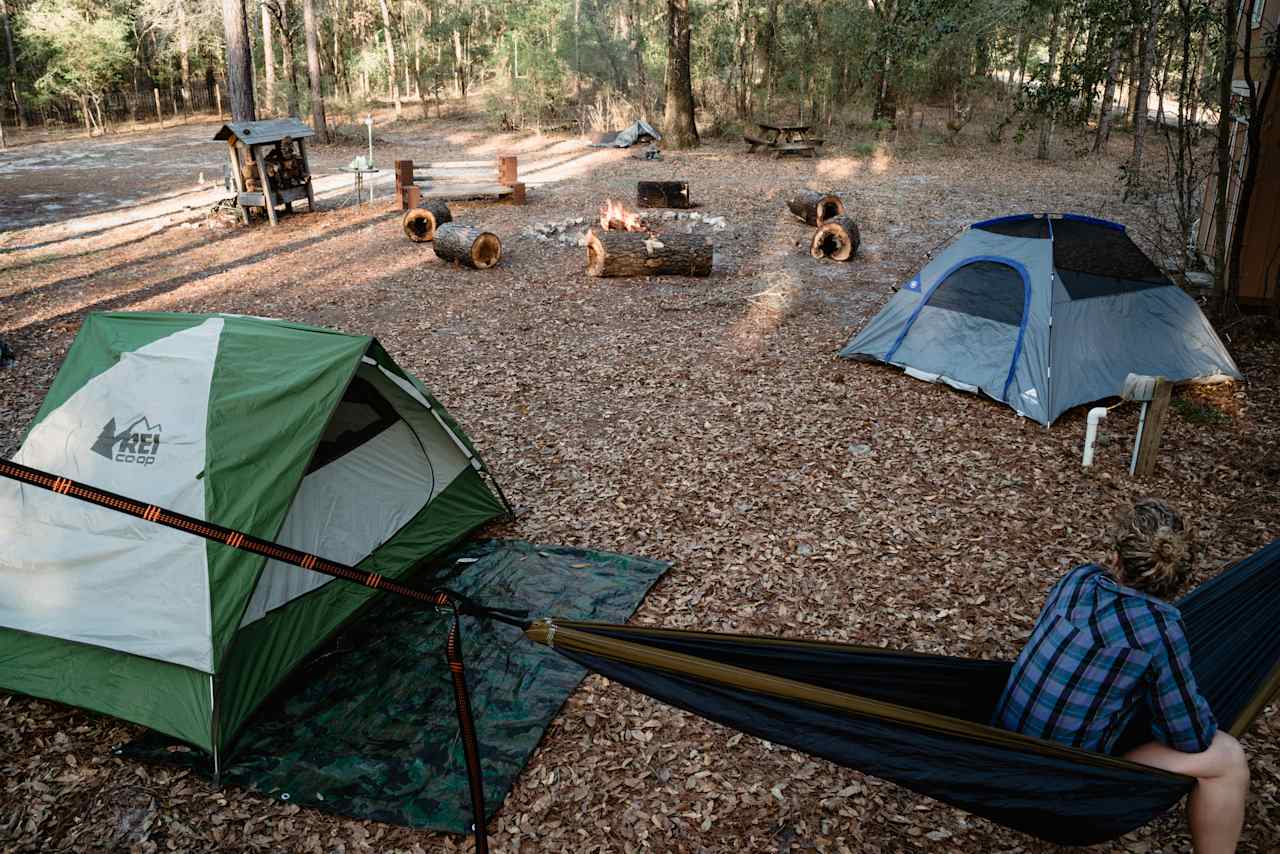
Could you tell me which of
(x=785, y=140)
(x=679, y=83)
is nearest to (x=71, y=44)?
(x=679, y=83)

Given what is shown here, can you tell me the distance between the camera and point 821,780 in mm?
3301

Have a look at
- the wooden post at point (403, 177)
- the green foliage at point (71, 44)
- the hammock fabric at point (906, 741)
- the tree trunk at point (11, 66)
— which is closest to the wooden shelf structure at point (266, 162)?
the wooden post at point (403, 177)

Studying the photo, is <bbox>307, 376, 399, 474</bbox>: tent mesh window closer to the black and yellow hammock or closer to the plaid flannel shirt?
the black and yellow hammock

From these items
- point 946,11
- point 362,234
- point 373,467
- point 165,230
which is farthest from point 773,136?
point 373,467

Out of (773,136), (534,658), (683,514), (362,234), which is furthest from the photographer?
(773,136)

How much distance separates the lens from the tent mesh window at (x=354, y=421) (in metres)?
4.27

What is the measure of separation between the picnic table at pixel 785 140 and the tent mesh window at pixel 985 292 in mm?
13386

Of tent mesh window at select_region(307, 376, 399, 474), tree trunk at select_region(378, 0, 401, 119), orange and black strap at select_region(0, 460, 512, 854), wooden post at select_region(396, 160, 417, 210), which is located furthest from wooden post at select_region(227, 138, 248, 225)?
tree trunk at select_region(378, 0, 401, 119)

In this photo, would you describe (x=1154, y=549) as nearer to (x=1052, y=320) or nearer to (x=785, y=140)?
(x=1052, y=320)

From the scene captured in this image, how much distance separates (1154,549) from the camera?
241 cm

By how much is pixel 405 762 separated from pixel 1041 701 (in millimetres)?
2380

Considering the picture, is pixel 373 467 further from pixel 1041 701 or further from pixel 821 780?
pixel 1041 701

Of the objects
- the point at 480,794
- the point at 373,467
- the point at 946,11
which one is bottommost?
the point at 480,794

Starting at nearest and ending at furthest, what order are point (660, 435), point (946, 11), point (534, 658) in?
point (534, 658)
point (660, 435)
point (946, 11)
